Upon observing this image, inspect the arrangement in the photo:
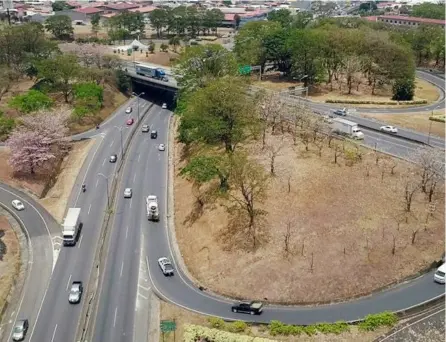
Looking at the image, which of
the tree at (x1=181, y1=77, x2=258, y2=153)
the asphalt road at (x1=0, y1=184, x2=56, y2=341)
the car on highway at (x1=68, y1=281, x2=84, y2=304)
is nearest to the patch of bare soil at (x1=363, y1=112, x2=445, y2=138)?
the tree at (x1=181, y1=77, x2=258, y2=153)

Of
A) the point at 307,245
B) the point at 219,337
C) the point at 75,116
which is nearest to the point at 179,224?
the point at 307,245

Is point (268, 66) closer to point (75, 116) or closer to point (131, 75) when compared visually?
point (131, 75)

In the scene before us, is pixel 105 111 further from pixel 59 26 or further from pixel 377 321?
pixel 59 26

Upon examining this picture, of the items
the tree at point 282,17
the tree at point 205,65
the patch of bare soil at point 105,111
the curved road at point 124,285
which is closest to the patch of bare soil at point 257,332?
the curved road at point 124,285

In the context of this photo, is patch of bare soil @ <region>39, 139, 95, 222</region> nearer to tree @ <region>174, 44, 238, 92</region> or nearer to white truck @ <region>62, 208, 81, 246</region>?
white truck @ <region>62, 208, 81, 246</region>

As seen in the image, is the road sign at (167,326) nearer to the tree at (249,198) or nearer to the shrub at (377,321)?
the tree at (249,198)

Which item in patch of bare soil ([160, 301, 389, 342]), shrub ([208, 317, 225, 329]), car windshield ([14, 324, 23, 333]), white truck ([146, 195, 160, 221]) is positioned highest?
white truck ([146, 195, 160, 221])
